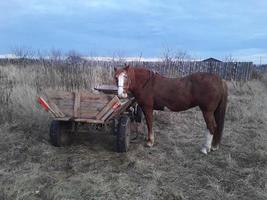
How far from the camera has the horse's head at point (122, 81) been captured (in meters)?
6.14

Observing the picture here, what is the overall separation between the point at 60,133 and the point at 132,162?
5.21 feet

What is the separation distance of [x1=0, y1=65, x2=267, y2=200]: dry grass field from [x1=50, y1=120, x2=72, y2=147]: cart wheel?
143mm

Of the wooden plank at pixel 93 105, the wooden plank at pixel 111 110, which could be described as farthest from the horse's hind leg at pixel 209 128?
the wooden plank at pixel 93 105

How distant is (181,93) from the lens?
6.43 m

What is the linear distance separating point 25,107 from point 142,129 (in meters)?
3.00

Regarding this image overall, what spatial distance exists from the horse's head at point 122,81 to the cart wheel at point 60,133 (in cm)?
125

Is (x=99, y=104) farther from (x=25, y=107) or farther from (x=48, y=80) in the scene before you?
(x=48, y=80)

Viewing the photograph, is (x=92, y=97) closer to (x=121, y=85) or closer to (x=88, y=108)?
(x=88, y=108)

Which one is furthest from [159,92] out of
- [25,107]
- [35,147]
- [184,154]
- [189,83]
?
[25,107]

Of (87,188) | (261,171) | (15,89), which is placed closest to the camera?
(87,188)

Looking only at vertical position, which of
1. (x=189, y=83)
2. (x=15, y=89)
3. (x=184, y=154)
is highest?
(x=189, y=83)

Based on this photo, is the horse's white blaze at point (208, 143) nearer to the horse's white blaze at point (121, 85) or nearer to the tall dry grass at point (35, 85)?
the horse's white blaze at point (121, 85)

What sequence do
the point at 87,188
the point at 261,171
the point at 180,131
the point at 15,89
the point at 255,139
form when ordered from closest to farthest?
the point at 87,188 → the point at 261,171 → the point at 255,139 → the point at 180,131 → the point at 15,89

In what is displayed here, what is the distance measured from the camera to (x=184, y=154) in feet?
20.6
